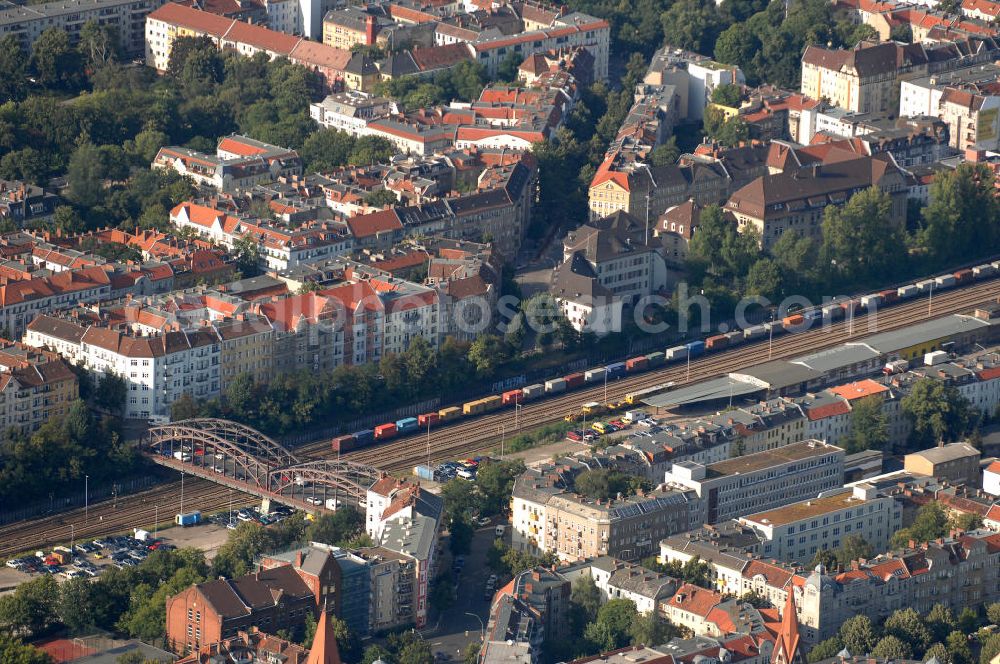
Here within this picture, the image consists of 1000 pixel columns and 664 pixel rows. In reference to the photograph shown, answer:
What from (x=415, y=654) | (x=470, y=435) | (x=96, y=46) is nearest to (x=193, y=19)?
(x=96, y=46)

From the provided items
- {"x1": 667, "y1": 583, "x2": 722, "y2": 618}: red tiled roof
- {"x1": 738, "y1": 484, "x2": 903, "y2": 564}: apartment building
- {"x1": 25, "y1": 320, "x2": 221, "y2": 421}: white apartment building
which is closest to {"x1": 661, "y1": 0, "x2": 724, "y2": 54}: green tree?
{"x1": 25, "y1": 320, "x2": 221, "y2": 421}: white apartment building

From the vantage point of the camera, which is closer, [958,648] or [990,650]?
[990,650]

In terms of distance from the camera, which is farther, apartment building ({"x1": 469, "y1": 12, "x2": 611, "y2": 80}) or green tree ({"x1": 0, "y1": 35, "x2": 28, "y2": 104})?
apartment building ({"x1": 469, "y1": 12, "x2": 611, "y2": 80})

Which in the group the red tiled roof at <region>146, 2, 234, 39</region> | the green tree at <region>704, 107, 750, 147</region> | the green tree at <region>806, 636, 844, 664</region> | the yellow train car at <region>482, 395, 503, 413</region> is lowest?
the yellow train car at <region>482, 395, 503, 413</region>

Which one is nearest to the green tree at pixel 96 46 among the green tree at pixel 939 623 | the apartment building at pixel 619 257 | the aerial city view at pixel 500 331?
the aerial city view at pixel 500 331

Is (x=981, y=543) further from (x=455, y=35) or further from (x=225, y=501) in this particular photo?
(x=455, y=35)

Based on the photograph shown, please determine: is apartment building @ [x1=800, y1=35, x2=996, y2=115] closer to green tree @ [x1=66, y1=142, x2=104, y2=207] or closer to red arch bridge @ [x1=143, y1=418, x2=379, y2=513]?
green tree @ [x1=66, y1=142, x2=104, y2=207]

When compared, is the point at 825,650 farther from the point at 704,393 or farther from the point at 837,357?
the point at 837,357
